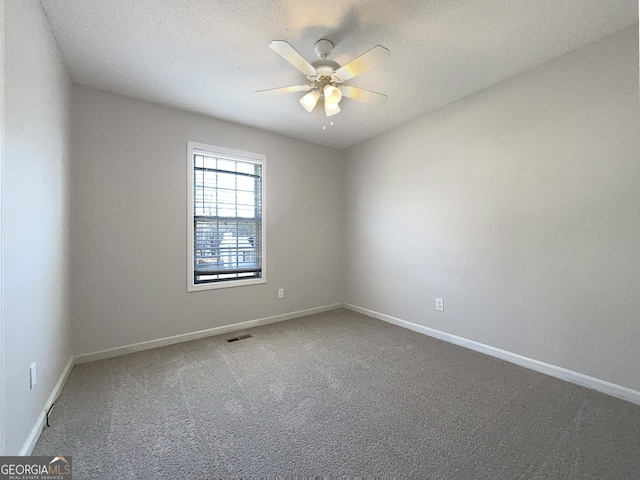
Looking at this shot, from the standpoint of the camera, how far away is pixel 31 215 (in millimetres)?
1508

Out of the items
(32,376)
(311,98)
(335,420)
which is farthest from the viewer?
(311,98)

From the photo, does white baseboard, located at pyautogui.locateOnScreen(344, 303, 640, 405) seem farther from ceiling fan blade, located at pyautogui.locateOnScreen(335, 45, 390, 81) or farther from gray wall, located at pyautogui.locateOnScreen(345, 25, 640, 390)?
ceiling fan blade, located at pyautogui.locateOnScreen(335, 45, 390, 81)

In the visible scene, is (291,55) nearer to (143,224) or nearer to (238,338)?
(143,224)

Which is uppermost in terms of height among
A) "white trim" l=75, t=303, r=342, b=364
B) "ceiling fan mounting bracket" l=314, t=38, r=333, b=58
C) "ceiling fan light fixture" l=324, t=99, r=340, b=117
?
"ceiling fan mounting bracket" l=314, t=38, r=333, b=58

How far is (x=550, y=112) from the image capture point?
2.19m

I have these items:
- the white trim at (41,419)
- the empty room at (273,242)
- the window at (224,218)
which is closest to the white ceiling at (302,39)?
the empty room at (273,242)

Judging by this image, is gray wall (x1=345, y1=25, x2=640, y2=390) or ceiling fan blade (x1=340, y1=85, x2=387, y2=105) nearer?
gray wall (x1=345, y1=25, x2=640, y2=390)

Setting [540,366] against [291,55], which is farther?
[540,366]

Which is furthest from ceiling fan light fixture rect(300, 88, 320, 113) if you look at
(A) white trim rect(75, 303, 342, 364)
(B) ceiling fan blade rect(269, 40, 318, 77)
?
(A) white trim rect(75, 303, 342, 364)

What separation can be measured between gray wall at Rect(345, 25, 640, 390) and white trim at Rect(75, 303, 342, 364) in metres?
1.47

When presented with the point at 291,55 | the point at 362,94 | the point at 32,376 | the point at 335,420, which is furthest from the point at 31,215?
the point at 362,94

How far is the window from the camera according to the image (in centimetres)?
306

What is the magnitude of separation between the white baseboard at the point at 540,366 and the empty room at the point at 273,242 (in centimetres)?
2

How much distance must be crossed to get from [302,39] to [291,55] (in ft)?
1.12
